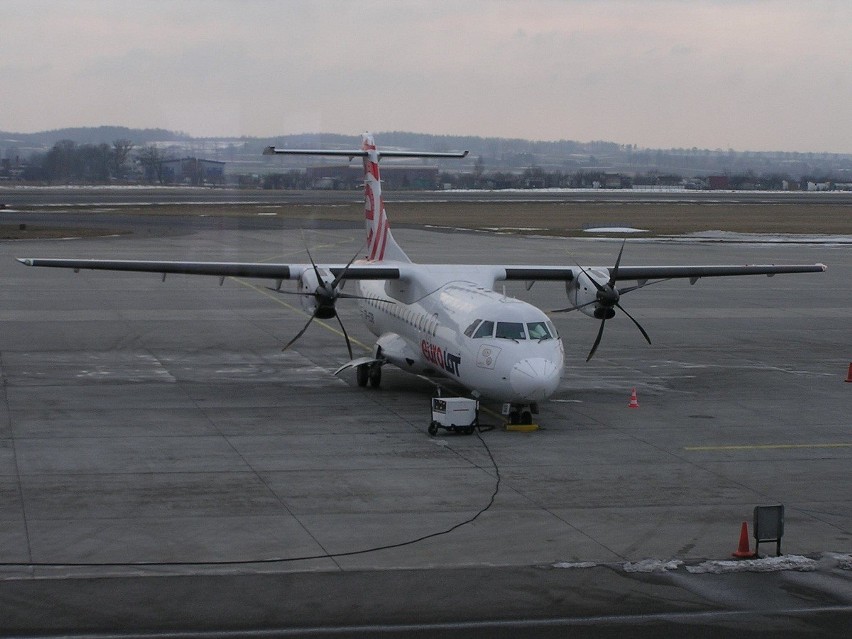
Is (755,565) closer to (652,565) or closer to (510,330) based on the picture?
(652,565)

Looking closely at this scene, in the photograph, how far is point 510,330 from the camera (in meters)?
23.5

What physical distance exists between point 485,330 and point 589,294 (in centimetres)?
537

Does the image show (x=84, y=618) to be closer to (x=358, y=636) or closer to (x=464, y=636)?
(x=358, y=636)

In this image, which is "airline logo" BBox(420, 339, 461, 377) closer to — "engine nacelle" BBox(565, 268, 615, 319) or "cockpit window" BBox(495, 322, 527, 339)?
"cockpit window" BBox(495, 322, 527, 339)

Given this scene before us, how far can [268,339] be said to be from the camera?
1431 inches

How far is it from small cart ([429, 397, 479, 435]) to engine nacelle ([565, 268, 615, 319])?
613 cm

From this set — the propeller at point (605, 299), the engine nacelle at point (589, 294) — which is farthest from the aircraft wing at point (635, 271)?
the propeller at point (605, 299)

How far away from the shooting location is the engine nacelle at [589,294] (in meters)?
27.7

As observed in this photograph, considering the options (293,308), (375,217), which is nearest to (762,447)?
(375,217)

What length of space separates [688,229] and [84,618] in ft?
274

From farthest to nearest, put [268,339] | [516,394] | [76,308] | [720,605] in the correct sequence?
[76,308]
[268,339]
[516,394]
[720,605]

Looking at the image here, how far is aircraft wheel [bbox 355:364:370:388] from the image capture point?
27.8m

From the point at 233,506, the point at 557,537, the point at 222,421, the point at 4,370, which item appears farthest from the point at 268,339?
the point at 557,537

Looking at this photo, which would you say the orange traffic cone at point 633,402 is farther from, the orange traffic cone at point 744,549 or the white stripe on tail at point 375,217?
the orange traffic cone at point 744,549
